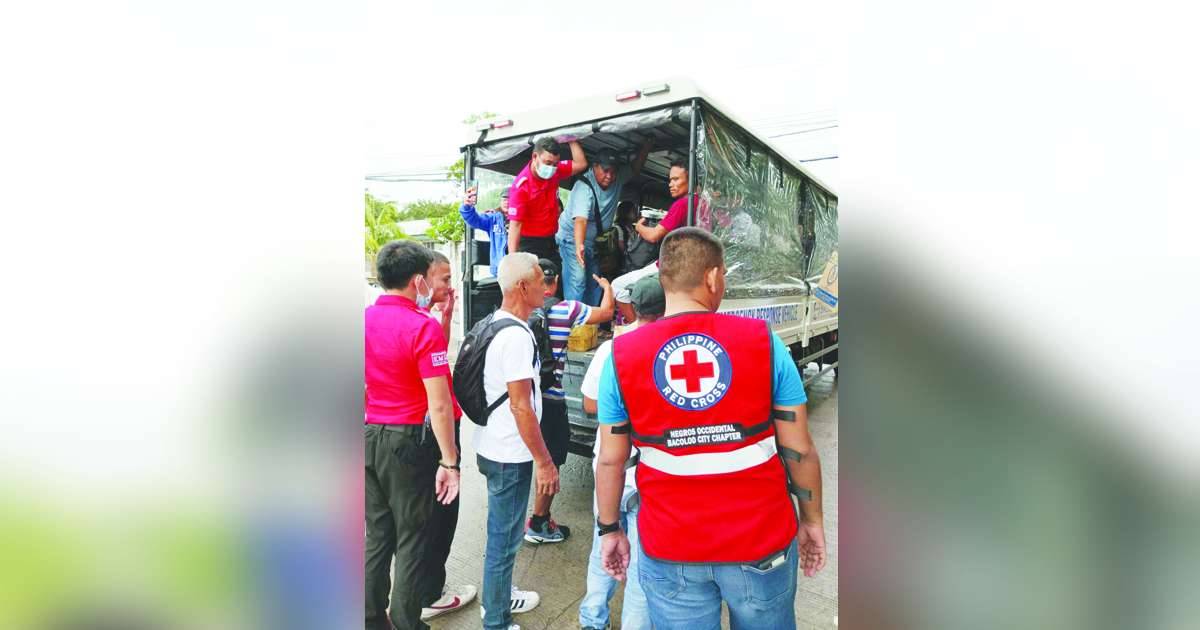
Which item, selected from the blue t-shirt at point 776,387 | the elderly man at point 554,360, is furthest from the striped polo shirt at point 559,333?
the blue t-shirt at point 776,387

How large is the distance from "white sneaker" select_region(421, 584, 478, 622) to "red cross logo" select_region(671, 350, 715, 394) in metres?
1.85

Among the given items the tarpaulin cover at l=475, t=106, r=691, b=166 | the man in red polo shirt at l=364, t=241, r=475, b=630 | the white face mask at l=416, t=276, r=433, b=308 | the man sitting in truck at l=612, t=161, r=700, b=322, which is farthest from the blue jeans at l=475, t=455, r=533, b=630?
the tarpaulin cover at l=475, t=106, r=691, b=166

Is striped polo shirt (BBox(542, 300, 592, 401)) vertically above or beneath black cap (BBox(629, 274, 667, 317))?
beneath

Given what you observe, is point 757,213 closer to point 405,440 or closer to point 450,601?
point 405,440

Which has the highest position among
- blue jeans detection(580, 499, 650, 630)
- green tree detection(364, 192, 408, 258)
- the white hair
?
green tree detection(364, 192, 408, 258)

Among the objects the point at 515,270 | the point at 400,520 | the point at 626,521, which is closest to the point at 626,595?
the point at 626,521

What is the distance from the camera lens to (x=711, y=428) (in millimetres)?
1391

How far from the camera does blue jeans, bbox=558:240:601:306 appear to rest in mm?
3691

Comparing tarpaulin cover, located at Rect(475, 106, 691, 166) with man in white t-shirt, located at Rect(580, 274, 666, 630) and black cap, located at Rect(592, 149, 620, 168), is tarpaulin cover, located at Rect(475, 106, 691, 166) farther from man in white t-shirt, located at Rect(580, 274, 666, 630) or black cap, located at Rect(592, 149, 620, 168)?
man in white t-shirt, located at Rect(580, 274, 666, 630)

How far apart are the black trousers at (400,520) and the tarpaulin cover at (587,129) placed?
1.96 meters
